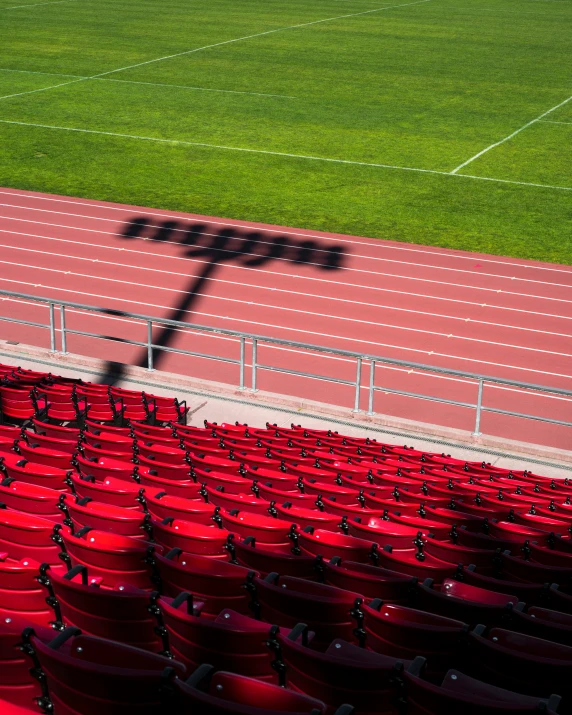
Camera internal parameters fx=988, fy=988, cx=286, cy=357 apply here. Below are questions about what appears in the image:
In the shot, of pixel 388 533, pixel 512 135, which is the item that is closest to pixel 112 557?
pixel 388 533

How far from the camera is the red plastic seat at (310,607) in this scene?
437cm

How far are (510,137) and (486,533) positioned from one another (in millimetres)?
26805

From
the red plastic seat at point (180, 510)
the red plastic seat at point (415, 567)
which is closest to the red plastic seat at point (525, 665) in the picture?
the red plastic seat at point (415, 567)

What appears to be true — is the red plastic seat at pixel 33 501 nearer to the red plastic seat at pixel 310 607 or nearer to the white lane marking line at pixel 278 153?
the red plastic seat at pixel 310 607

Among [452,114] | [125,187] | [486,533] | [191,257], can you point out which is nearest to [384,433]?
[486,533]

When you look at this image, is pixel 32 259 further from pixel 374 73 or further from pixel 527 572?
pixel 374 73

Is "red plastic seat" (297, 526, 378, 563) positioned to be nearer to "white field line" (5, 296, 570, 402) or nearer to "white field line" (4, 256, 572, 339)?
"white field line" (5, 296, 570, 402)

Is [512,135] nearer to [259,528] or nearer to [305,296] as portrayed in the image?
[305,296]

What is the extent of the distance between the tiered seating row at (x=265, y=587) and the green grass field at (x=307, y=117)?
15.4 metres

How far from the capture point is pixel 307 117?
33438 millimetres

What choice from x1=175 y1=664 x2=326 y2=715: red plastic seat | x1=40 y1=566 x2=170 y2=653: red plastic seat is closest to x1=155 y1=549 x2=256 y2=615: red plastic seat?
x1=40 y1=566 x2=170 y2=653: red plastic seat

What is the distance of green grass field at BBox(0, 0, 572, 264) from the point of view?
976 inches

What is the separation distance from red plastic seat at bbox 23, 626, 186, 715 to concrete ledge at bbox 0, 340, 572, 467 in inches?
302

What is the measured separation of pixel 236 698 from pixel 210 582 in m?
1.15
